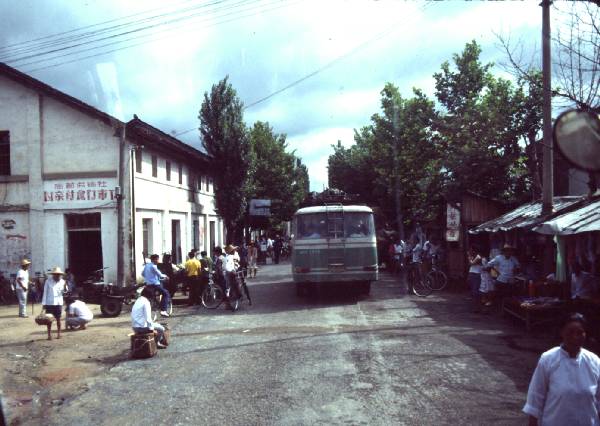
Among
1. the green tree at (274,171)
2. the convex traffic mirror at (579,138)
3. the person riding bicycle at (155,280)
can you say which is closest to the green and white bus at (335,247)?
the person riding bicycle at (155,280)

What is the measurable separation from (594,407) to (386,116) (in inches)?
1253

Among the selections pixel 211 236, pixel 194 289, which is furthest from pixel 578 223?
pixel 211 236

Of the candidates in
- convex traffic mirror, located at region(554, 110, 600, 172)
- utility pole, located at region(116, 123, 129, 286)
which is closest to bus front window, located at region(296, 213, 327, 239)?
utility pole, located at region(116, 123, 129, 286)

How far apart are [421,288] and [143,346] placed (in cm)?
1191

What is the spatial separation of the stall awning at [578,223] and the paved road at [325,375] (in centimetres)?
217

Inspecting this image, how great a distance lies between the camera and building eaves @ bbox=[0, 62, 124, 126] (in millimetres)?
19969

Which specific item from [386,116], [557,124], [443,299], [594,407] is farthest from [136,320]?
[386,116]

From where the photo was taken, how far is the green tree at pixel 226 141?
107ft

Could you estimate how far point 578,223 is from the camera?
10758 millimetres

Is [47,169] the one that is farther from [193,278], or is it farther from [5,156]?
[193,278]

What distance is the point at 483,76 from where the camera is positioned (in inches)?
1043

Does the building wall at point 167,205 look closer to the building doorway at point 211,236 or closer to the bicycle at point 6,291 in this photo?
the building doorway at point 211,236

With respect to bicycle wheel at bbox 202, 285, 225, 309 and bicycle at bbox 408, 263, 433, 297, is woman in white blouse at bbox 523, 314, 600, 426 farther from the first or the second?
bicycle at bbox 408, 263, 433, 297

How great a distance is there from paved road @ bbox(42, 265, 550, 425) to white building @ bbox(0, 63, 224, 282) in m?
8.17
